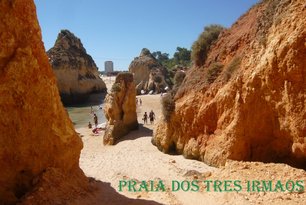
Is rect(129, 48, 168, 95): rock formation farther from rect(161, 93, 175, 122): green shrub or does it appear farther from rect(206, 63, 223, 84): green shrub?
rect(206, 63, 223, 84): green shrub

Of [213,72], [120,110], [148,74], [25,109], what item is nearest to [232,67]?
[213,72]

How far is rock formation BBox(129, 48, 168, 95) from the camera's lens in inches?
2325

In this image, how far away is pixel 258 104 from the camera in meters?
11.4

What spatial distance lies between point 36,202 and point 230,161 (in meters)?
6.85

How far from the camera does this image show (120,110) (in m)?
22.6

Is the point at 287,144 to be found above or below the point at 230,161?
above

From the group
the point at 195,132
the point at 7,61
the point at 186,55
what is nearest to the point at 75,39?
the point at 186,55

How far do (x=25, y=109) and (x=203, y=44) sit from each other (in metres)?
11.0

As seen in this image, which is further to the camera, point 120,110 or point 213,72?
point 120,110

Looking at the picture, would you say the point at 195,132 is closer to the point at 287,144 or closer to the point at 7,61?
the point at 287,144

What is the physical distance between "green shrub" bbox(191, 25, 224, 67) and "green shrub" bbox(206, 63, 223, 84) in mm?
1917

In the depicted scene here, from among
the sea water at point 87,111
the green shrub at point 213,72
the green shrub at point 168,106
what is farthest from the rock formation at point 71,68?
the green shrub at point 213,72

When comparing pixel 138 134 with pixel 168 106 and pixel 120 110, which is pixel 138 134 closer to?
pixel 120 110

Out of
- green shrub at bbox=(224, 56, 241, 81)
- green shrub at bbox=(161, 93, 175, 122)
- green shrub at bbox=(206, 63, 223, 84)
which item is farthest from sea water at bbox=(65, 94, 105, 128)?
green shrub at bbox=(224, 56, 241, 81)
